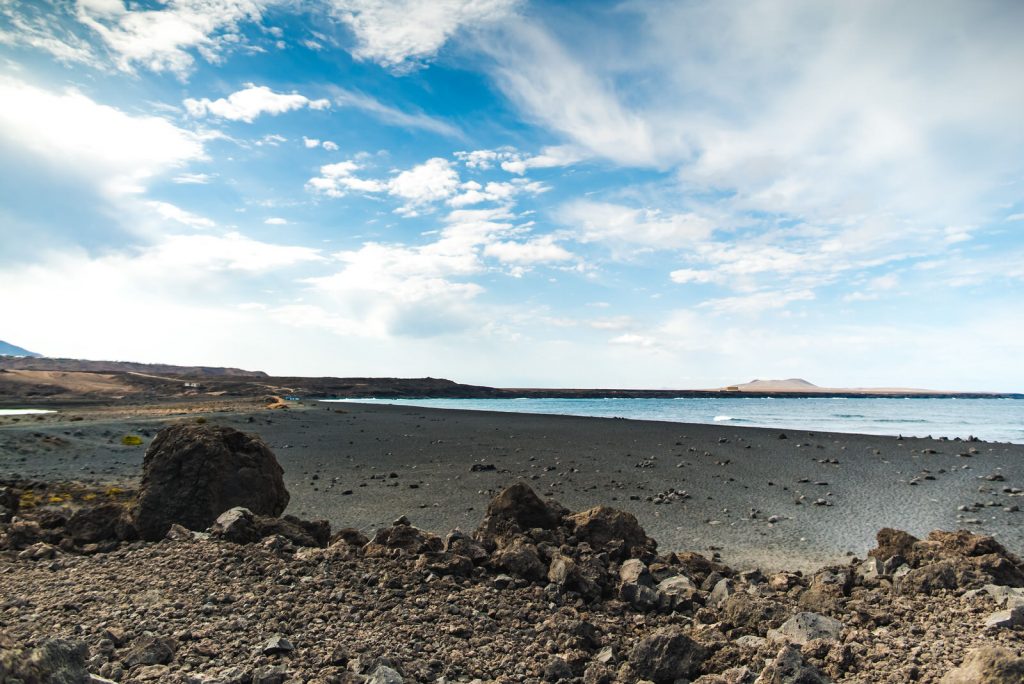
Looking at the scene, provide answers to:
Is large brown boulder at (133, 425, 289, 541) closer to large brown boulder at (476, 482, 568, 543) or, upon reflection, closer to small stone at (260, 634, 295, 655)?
large brown boulder at (476, 482, 568, 543)

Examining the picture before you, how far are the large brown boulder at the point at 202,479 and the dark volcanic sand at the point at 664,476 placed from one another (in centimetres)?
287

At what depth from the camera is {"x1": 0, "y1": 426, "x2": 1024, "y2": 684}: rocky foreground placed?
175 inches

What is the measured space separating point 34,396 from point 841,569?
7754 centimetres

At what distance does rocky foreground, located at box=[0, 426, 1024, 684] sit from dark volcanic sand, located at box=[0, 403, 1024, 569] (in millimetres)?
3290

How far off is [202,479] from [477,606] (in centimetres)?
545

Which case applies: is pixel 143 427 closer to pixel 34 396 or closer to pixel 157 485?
pixel 157 485

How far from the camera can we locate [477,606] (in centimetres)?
574

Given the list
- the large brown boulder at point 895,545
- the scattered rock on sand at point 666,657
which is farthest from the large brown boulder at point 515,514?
the large brown boulder at point 895,545

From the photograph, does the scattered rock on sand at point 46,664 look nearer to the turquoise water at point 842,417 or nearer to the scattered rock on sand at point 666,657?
the scattered rock on sand at point 666,657

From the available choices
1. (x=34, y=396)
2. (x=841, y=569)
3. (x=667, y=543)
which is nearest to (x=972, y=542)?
(x=841, y=569)

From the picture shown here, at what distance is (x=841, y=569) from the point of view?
7.32 m

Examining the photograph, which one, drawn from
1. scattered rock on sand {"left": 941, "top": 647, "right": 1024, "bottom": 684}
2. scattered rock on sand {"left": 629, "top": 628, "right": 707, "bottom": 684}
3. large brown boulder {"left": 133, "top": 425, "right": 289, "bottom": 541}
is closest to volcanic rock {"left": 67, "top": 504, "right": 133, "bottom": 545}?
large brown boulder {"left": 133, "top": 425, "right": 289, "bottom": 541}

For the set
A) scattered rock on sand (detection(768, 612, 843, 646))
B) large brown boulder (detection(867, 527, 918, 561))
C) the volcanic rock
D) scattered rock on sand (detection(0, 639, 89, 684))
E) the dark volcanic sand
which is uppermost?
scattered rock on sand (detection(0, 639, 89, 684))

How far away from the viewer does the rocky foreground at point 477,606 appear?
4453mm
